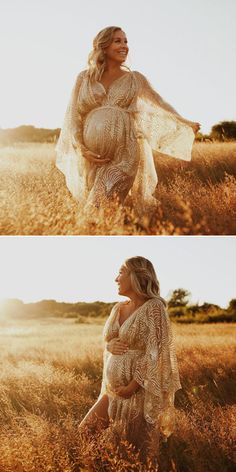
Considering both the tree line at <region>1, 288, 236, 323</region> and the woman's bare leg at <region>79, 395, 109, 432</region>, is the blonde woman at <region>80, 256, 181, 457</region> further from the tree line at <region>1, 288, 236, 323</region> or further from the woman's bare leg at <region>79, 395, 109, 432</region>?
the tree line at <region>1, 288, 236, 323</region>

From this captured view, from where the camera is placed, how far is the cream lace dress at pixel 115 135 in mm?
7570

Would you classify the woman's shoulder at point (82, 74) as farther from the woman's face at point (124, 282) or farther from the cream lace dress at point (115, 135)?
the woman's face at point (124, 282)

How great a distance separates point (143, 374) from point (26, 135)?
116 inches

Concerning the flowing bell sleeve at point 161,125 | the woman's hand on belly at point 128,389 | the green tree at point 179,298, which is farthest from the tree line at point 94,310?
the woman's hand on belly at point 128,389

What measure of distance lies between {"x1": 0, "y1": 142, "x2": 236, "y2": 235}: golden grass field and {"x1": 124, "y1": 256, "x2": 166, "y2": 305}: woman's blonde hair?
73cm

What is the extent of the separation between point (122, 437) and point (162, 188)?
2.10m

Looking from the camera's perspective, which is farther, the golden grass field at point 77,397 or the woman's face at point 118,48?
the woman's face at point 118,48

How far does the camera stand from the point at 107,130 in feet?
24.7

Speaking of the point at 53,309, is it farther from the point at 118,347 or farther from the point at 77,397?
the point at 118,347

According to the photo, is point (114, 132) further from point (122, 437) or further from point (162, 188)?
point (122, 437)

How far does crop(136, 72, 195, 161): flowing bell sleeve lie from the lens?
305 inches

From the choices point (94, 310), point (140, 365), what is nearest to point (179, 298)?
point (94, 310)

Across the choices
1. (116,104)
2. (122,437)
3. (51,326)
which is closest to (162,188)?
(116,104)

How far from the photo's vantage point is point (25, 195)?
8.09m
